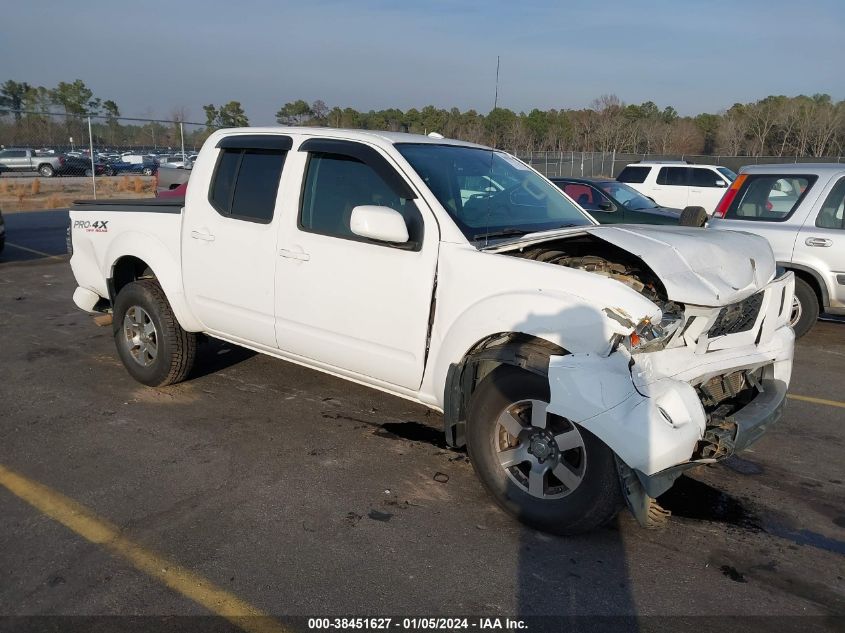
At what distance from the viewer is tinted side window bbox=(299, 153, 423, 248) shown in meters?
4.27

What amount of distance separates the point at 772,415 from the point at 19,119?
32.5m

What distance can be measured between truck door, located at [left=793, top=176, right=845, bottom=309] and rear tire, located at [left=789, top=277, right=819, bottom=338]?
0.19m

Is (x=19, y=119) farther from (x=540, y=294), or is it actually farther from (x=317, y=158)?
(x=540, y=294)

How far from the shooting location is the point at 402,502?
12.6 ft

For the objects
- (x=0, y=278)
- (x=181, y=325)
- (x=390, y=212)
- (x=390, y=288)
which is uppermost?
(x=390, y=212)

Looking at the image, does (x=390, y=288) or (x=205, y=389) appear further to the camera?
(x=205, y=389)

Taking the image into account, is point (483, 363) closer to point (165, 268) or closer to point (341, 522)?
point (341, 522)

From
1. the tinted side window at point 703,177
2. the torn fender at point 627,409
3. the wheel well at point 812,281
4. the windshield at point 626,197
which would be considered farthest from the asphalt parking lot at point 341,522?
the tinted side window at point 703,177

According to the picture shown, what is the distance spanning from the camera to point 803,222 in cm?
735

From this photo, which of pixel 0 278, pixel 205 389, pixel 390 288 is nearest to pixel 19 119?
pixel 0 278

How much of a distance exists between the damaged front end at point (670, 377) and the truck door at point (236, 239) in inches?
70.4

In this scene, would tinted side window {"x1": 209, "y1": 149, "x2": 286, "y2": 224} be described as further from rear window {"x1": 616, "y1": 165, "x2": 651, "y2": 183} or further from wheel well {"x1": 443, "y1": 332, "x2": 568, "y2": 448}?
rear window {"x1": 616, "y1": 165, "x2": 651, "y2": 183}

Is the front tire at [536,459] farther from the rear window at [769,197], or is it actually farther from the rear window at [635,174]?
the rear window at [635,174]

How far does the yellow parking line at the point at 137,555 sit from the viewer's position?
9.47 feet
